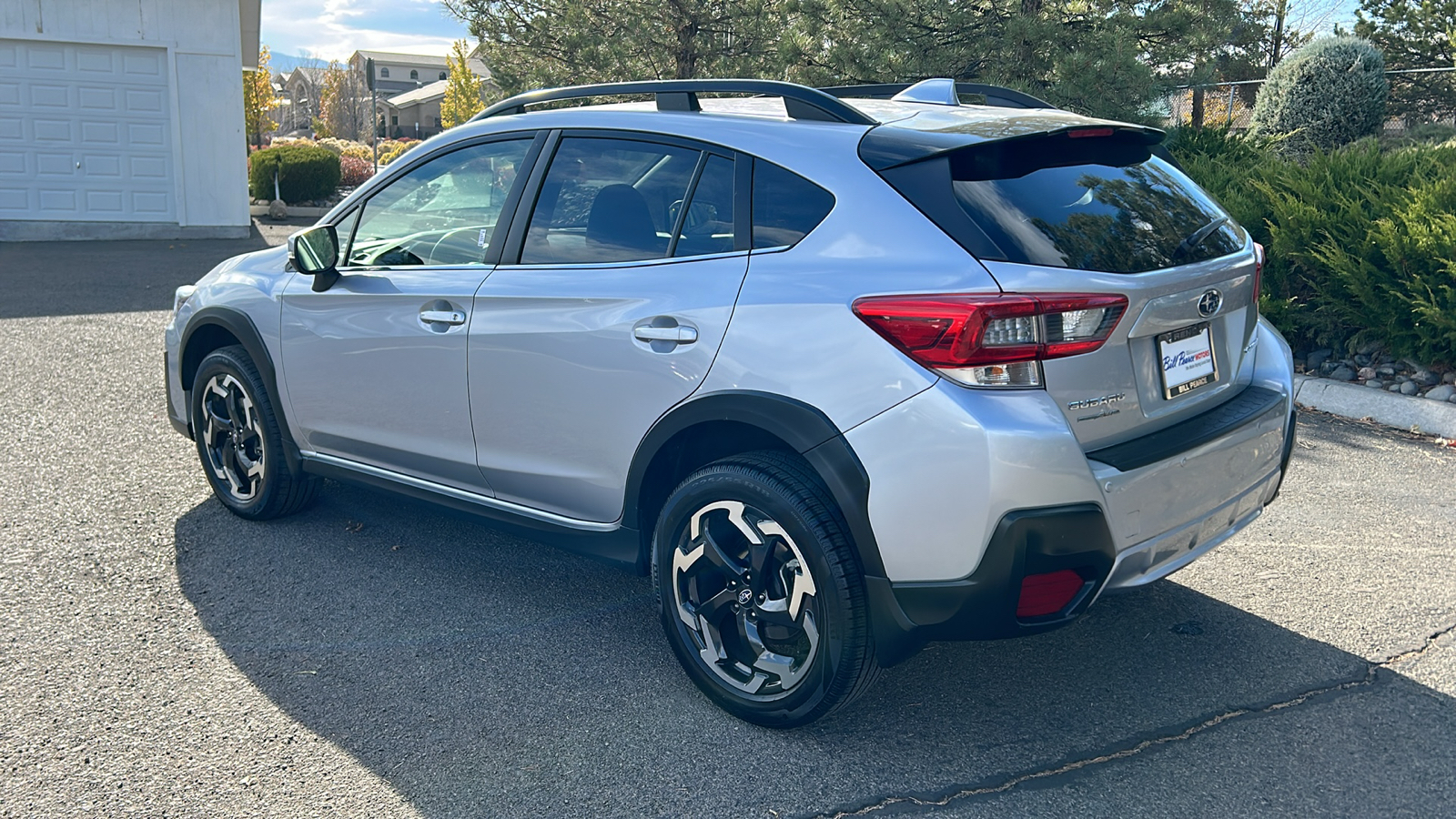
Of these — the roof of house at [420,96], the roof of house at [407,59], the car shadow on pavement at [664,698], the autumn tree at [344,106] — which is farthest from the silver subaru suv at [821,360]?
the roof of house at [407,59]

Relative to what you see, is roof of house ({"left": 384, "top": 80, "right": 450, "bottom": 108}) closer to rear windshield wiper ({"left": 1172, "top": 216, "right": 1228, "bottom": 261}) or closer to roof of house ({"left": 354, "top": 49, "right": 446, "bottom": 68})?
roof of house ({"left": 354, "top": 49, "right": 446, "bottom": 68})

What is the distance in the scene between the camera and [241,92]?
1778cm

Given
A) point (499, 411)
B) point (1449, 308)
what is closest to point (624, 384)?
point (499, 411)

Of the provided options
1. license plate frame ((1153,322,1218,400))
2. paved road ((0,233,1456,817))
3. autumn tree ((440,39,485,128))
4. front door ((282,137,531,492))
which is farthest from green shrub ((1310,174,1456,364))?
autumn tree ((440,39,485,128))

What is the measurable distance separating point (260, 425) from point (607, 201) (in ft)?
6.81

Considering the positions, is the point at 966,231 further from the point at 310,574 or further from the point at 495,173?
the point at 310,574

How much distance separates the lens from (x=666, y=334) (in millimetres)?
3326

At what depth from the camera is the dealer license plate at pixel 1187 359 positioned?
3.11 m

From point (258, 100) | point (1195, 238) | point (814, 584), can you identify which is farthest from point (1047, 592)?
point (258, 100)

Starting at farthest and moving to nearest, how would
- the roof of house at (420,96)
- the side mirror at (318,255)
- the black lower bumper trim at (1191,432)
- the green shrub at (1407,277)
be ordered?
the roof of house at (420,96)
the green shrub at (1407,277)
the side mirror at (318,255)
the black lower bumper trim at (1191,432)

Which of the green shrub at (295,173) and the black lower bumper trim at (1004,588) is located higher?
the green shrub at (295,173)

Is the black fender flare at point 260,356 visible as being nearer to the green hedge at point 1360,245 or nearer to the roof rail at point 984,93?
the roof rail at point 984,93

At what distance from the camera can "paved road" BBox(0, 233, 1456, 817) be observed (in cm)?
301

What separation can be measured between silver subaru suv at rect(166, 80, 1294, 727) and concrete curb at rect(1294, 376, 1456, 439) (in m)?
3.35
